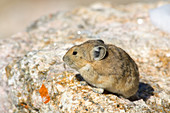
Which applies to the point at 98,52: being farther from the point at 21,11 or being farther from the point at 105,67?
the point at 21,11

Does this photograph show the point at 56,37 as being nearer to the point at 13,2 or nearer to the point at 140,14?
→ the point at 140,14

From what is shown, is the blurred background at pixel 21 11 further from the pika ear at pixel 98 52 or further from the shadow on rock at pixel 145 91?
the pika ear at pixel 98 52

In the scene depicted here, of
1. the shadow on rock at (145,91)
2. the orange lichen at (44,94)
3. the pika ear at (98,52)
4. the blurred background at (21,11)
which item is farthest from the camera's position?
the blurred background at (21,11)

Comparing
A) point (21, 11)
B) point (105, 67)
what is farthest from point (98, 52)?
point (21, 11)

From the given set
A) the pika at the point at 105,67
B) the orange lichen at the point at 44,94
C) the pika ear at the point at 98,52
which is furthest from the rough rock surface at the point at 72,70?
the pika ear at the point at 98,52

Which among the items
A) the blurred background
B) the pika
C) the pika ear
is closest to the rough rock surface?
the pika

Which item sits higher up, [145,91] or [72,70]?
[72,70]

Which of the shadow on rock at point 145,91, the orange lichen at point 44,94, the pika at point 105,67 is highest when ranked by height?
the pika at point 105,67
